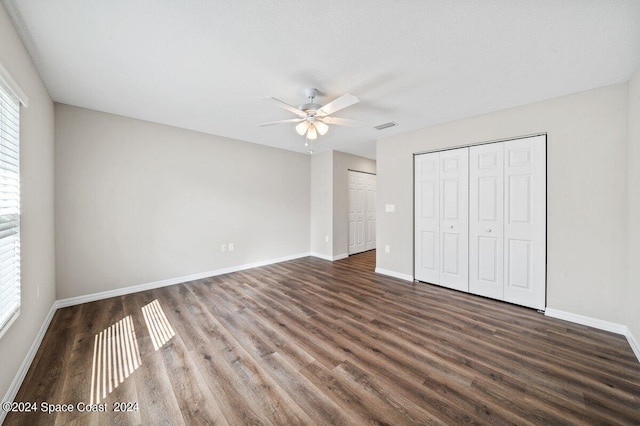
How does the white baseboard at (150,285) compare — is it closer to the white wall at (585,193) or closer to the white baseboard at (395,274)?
the white baseboard at (395,274)

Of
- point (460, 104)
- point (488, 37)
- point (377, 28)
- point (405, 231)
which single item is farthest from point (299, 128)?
point (405, 231)

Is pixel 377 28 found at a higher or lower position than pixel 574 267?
higher

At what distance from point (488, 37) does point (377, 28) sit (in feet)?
2.83

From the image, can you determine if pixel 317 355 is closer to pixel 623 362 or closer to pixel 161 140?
pixel 623 362

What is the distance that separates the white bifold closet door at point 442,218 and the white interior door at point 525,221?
1.63 feet

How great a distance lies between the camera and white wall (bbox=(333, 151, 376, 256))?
5.55 m

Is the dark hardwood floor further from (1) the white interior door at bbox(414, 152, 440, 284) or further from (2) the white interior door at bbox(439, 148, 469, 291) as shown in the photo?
(1) the white interior door at bbox(414, 152, 440, 284)

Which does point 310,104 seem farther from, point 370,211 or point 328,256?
point 370,211

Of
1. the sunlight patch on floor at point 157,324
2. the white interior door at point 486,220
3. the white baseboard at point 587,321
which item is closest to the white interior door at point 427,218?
the white interior door at point 486,220

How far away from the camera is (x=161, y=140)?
377 centimetres

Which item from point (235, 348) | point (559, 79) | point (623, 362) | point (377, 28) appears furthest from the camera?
point (559, 79)

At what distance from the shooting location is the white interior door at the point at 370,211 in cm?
647

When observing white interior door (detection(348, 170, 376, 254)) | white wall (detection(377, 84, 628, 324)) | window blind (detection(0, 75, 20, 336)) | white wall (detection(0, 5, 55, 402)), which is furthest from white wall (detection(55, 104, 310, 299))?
white wall (detection(377, 84, 628, 324))

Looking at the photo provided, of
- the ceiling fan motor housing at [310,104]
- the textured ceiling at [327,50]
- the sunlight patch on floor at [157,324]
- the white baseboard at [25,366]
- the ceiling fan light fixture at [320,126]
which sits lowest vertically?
the sunlight patch on floor at [157,324]
